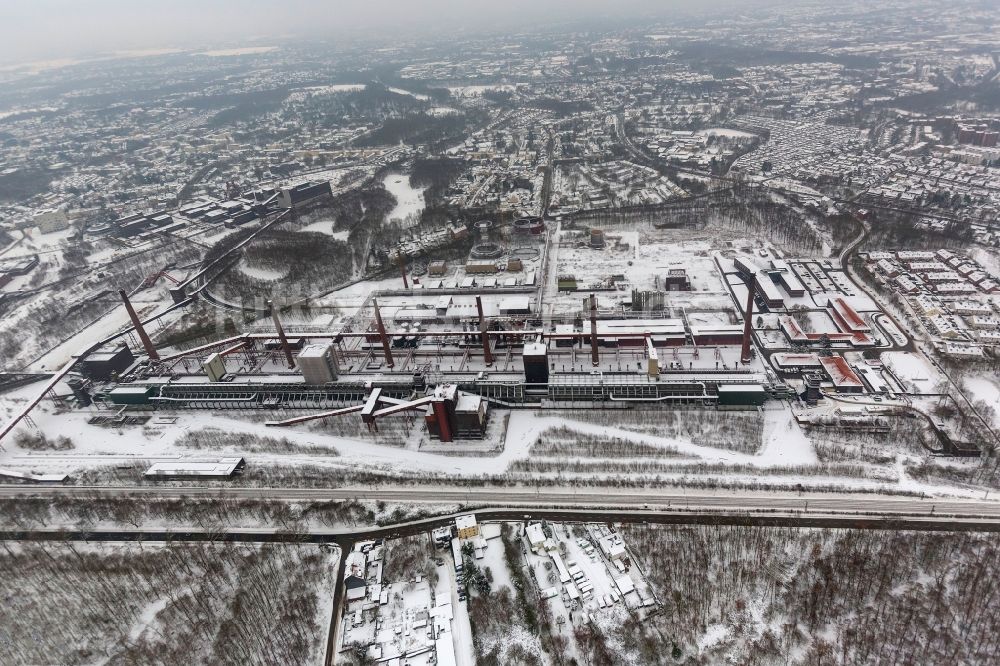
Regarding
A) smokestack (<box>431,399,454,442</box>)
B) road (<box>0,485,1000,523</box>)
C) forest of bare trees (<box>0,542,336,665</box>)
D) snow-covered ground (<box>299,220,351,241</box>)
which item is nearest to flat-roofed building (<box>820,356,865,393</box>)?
road (<box>0,485,1000,523</box>)

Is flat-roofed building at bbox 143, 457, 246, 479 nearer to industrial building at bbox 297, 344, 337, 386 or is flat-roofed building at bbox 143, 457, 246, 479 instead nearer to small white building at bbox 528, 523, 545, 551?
industrial building at bbox 297, 344, 337, 386

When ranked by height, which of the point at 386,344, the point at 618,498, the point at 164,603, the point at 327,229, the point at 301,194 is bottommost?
the point at 618,498

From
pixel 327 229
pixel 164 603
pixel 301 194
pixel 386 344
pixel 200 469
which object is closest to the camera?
pixel 164 603

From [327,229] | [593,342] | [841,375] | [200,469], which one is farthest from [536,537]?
[327,229]

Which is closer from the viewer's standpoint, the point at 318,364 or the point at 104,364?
the point at 318,364

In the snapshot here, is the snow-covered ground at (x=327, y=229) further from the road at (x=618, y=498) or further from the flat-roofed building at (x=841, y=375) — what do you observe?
the flat-roofed building at (x=841, y=375)

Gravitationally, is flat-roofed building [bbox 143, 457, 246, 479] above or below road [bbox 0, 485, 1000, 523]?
above

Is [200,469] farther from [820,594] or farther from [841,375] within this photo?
[841,375]

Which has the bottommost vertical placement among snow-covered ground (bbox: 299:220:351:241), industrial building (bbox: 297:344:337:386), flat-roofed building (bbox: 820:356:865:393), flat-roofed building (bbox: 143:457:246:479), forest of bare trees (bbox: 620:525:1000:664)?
flat-roofed building (bbox: 820:356:865:393)

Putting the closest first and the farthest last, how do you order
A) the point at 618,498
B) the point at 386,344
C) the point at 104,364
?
the point at 618,498 < the point at 386,344 < the point at 104,364
